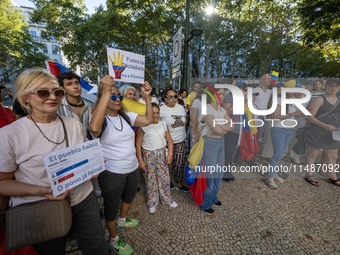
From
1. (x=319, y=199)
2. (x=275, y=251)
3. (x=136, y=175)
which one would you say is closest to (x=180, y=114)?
(x=136, y=175)

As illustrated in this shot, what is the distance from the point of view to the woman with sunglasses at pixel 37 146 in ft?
3.67

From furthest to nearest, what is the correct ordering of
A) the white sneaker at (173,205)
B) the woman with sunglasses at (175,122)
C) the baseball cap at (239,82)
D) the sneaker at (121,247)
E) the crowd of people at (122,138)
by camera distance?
1. the baseball cap at (239,82)
2. the woman with sunglasses at (175,122)
3. the white sneaker at (173,205)
4. the sneaker at (121,247)
5. the crowd of people at (122,138)

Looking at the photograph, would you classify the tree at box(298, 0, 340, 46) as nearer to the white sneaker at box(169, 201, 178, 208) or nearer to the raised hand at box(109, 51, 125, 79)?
the raised hand at box(109, 51, 125, 79)

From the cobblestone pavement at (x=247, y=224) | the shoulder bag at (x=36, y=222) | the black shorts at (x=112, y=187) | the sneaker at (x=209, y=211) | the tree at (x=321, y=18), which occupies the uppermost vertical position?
the tree at (x=321, y=18)

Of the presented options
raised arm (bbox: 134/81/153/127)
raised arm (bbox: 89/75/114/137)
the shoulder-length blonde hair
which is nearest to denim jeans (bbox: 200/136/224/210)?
raised arm (bbox: 134/81/153/127)

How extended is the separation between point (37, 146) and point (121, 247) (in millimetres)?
1541

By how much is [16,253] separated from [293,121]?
4.14 m

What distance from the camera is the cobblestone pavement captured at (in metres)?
2.10

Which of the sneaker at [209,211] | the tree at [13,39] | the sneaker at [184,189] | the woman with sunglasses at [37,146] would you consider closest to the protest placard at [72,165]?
the woman with sunglasses at [37,146]

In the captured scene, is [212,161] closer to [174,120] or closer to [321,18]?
[174,120]

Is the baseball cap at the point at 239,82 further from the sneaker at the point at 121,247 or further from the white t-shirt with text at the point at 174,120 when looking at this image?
the sneaker at the point at 121,247

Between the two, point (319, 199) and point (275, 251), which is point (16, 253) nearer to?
point (275, 251)

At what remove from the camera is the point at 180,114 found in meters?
3.11

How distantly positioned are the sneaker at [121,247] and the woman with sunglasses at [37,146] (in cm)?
69
